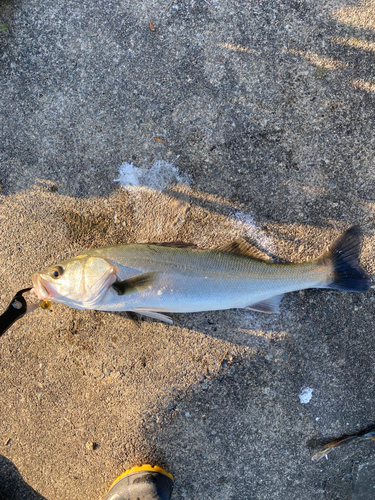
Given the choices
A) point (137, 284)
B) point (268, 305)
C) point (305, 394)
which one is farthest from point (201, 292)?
point (305, 394)

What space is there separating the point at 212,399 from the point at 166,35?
3733mm

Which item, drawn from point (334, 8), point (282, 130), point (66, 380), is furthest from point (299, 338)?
point (334, 8)

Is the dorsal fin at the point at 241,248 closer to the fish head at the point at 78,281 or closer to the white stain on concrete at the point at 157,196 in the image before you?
the white stain on concrete at the point at 157,196

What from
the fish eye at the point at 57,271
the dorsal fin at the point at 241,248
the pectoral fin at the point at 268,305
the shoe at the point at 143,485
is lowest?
the shoe at the point at 143,485

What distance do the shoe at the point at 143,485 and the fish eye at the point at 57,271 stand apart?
7.08 ft

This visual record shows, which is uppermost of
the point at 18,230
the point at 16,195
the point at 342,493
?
the point at 16,195

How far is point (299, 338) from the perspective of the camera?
3.08 meters

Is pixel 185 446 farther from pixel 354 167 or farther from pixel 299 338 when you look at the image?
pixel 354 167

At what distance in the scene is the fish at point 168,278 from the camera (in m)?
2.63

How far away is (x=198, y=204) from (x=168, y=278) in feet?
2.95

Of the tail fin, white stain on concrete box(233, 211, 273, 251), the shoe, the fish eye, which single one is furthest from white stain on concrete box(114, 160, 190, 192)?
the shoe

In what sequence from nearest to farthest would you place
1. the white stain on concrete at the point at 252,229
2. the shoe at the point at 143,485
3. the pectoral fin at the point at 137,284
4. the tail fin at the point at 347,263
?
the pectoral fin at the point at 137,284 → the tail fin at the point at 347,263 → the shoe at the point at 143,485 → the white stain on concrete at the point at 252,229

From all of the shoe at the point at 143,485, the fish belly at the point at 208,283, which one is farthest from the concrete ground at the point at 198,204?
the fish belly at the point at 208,283

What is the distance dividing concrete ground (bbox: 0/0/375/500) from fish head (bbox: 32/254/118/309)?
1.71 ft
